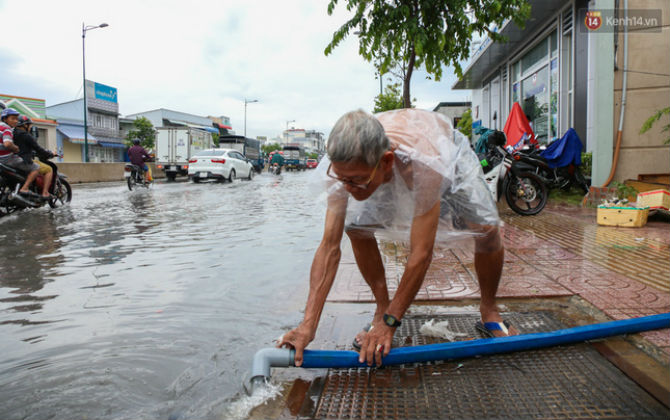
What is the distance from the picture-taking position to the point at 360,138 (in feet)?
5.62

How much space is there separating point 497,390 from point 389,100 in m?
23.8

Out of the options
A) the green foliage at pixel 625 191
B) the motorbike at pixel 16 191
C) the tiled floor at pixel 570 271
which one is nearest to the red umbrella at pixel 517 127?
the green foliage at pixel 625 191

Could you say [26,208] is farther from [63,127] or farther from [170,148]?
[63,127]

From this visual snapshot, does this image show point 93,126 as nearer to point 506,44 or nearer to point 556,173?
point 506,44

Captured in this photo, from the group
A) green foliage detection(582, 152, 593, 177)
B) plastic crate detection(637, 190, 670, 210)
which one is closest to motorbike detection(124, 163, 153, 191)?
green foliage detection(582, 152, 593, 177)

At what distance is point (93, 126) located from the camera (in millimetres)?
46000

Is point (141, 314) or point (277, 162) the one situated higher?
point (277, 162)

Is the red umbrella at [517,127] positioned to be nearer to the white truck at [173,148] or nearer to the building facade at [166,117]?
the white truck at [173,148]

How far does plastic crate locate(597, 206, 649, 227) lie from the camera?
5.70 metres

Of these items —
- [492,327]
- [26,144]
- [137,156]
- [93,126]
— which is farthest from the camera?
[93,126]

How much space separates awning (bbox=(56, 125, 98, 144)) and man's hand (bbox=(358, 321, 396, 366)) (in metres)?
46.5

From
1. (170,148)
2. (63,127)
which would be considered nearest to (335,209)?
(170,148)

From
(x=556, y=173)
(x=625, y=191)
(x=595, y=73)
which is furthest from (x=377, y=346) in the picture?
(x=556, y=173)

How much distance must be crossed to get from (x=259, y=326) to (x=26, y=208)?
826 cm
